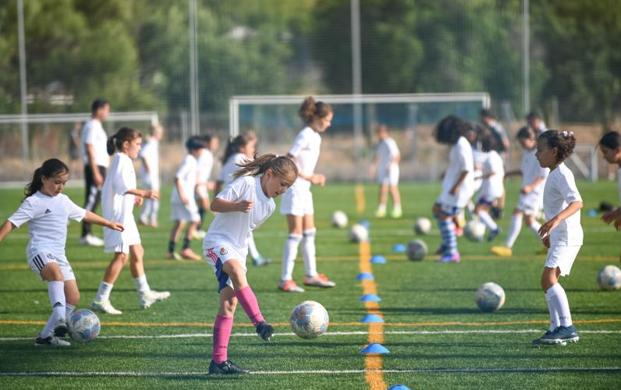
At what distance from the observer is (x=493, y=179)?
53.9 feet

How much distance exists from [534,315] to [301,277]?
394cm

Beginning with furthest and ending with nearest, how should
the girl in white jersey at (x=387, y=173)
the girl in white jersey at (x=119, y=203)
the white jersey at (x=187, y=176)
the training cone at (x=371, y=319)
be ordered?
the girl in white jersey at (x=387, y=173) < the white jersey at (x=187, y=176) < the girl in white jersey at (x=119, y=203) < the training cone at (x=371, y=319)

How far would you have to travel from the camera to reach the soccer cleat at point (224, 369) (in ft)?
25.0

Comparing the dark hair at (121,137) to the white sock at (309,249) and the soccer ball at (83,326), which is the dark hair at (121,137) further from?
the white sock at (309,249)

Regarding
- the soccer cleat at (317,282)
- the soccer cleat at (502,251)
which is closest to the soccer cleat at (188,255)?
the soccer cleat at (317,282)

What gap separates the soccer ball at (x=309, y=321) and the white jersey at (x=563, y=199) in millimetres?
2163

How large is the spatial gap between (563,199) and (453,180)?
18.4 feet

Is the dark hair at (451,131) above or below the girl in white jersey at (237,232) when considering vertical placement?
above

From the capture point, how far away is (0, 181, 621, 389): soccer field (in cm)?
758

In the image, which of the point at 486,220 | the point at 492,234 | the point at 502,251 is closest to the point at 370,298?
the point at 502,251

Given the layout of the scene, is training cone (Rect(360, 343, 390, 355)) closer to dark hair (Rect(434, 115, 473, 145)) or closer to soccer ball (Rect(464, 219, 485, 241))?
dark hair (Rect(434, 115, 473, 145))

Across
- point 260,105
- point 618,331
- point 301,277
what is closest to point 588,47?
point 260,105


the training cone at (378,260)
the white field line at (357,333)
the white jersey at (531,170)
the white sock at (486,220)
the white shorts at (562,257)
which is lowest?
the white field line at (357,333)

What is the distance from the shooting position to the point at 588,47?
3806 cm
